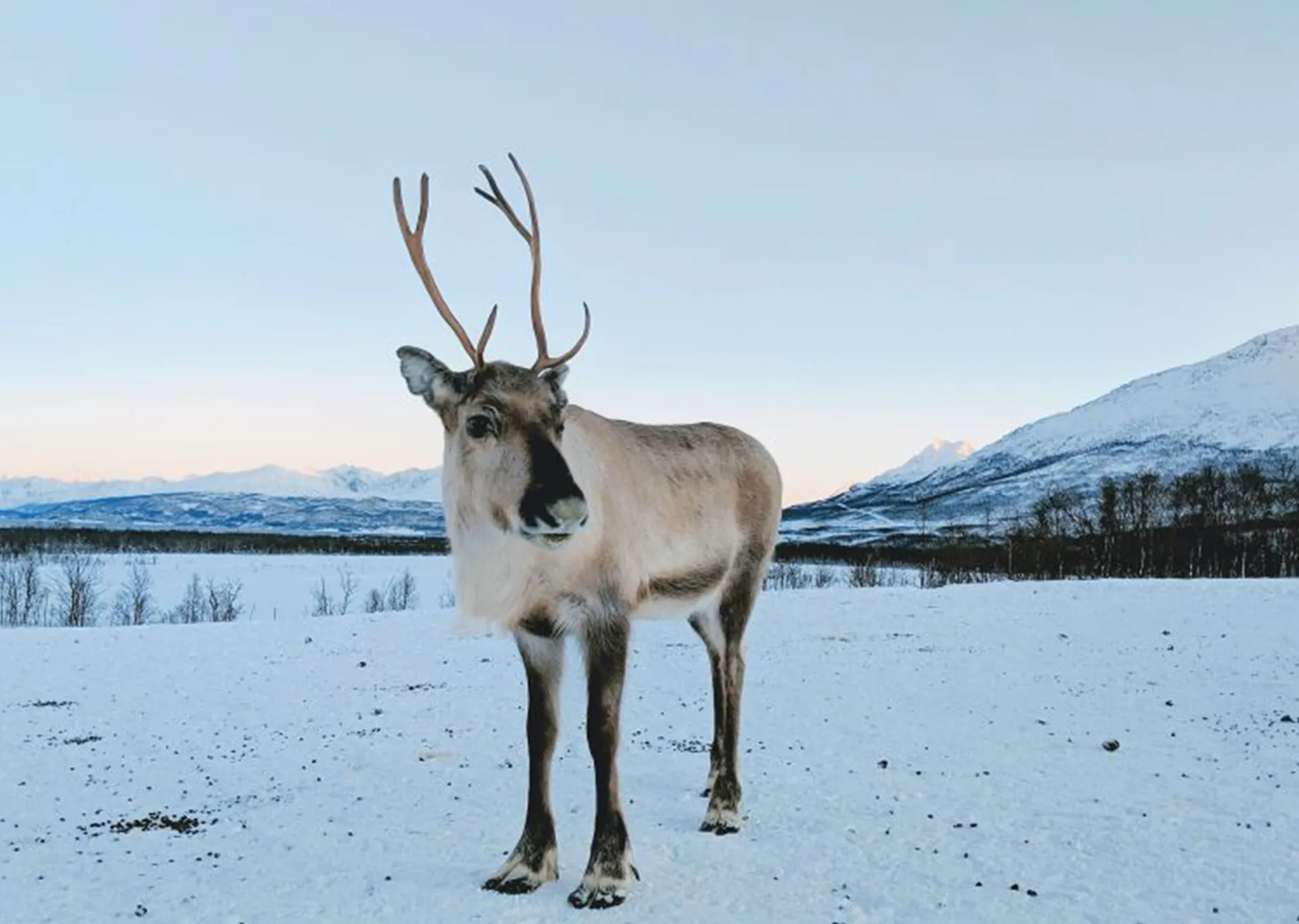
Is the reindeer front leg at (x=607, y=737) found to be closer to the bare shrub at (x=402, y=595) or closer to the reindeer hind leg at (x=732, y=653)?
the reindeer hind leg at (x=732, y=653)

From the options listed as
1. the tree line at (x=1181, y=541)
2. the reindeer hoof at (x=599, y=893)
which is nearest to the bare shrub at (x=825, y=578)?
the tree line at (x=1181, y=541)

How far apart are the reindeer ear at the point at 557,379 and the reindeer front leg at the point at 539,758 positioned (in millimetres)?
1612

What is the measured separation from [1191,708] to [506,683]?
37.2ft

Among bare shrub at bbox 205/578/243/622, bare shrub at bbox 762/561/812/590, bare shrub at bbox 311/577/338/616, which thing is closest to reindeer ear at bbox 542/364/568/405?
bare shrub at bbox 205/578/243/622

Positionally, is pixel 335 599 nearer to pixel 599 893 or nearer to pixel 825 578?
pixel 825 578

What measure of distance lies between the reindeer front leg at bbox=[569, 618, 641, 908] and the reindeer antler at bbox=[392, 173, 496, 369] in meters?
1.98

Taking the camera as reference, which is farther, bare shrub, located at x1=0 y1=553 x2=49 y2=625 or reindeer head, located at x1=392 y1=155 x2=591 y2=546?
bare shrub, located at x1=0 y1=553 x2=49 y2=625

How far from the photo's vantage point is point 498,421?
19.4 ft

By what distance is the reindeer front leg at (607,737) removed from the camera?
20.5ft

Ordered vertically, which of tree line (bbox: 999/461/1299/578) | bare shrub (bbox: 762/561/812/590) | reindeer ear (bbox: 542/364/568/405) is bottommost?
bare shrub (bbox: 762/561/812/590)

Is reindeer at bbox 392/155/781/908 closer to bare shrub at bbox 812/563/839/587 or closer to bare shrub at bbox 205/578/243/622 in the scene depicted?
bare shrub at bbox 205/578/243/622

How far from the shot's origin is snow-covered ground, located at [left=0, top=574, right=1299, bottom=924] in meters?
6.37

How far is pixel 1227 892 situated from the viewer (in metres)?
6.31

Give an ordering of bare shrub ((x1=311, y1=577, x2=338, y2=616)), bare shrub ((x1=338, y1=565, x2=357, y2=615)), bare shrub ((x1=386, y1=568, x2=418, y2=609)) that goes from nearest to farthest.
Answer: bare shrub ((x1=311, y1=577, x2=338, y2=616)) → bare shrub ((x1=338, y1=565, x2=357, y2=615)) → bare shrub ((x1=386, y1=568, x2=418, y2=609))
